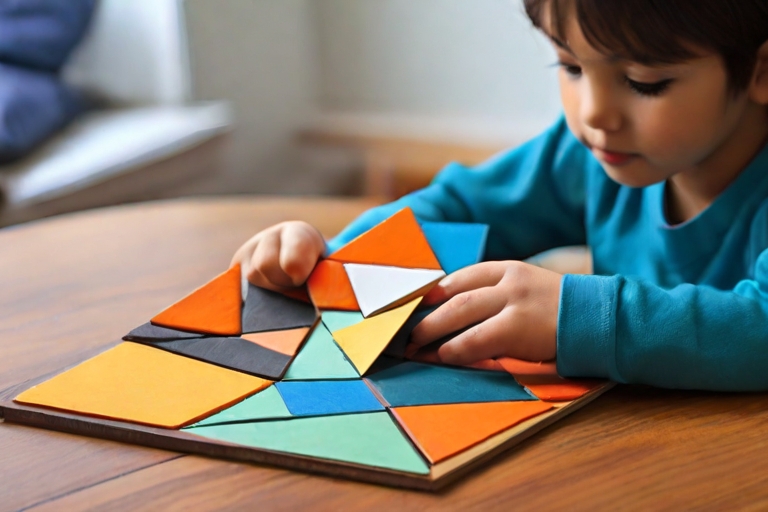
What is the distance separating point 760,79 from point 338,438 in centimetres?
45

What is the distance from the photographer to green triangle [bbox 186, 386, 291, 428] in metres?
0.46

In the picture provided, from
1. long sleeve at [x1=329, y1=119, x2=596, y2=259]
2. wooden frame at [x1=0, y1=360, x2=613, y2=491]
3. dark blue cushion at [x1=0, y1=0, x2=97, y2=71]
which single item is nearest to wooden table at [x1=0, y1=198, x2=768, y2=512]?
wooden frame at [x1=0, y1=360, x2=613, y2=491]

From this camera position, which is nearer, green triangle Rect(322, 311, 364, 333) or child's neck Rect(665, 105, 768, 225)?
green triangle Rect(322, 311, 364, 333)

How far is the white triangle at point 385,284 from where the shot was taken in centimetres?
57

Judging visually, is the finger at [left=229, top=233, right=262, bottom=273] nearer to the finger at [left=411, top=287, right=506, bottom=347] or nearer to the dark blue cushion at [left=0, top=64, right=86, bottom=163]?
the finger at [left=411, top=287, right=506, bottom=347]

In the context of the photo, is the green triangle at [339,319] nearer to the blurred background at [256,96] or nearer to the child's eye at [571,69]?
the child's eye at [571,69]

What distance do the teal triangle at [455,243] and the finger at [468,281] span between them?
4cm

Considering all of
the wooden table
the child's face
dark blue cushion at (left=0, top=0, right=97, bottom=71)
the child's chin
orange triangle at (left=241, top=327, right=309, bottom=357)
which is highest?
dark blue cushion at (left=0, top=0, right=97, bottom=71)

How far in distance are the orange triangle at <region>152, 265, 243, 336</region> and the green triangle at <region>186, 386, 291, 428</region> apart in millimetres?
97

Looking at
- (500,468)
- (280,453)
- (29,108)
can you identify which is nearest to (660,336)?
(500,468)

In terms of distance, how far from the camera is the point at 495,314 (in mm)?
551

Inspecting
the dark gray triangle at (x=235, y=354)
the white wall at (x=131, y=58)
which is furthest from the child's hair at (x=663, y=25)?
the white wall at (x=131, y=58)

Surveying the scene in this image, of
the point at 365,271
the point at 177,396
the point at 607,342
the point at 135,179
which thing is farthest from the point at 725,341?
the point at 135,179

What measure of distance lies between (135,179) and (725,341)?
1208mm
